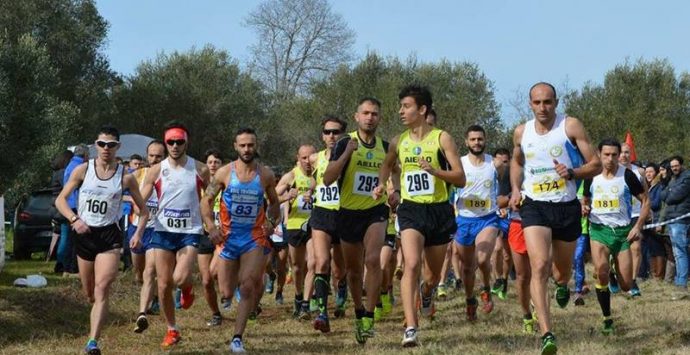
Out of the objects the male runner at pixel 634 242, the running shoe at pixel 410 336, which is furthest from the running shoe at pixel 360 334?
the male runner at pixel 634 242

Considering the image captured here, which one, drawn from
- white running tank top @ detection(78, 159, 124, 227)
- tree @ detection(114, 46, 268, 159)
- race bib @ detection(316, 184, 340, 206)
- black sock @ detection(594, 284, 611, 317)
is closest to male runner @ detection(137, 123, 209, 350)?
white running tank top @ detection(78, 159, 124, 227)

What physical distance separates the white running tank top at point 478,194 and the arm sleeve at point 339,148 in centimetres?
296

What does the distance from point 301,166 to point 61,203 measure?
4640 mm

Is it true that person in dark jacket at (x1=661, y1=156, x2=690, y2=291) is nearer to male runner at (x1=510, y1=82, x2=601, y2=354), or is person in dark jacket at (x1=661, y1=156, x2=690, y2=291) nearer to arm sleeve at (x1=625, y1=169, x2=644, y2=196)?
arm sleeve at (x1=625, y1=169, x2=644, y2=196)

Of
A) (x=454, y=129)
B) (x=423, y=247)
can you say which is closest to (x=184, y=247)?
(x=423, y=247)

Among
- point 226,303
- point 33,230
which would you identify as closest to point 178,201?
point 226,303

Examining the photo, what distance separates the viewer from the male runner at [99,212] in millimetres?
9305

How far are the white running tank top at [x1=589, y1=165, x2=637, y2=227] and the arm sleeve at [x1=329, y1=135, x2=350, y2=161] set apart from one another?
350cm

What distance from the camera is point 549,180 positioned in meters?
8.88

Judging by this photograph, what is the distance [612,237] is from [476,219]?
1.70 m

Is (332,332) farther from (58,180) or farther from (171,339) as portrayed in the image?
(58,180)

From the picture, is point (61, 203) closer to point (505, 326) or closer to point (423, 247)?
point (423, 247)

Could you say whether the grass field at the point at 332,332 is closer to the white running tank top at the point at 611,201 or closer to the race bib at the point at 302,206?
the white running tank top at the point at 611,201

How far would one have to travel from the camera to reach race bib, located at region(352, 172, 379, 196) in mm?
10055
